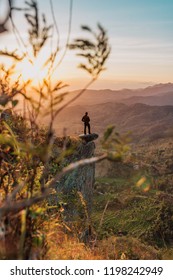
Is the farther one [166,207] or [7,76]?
[166,207]

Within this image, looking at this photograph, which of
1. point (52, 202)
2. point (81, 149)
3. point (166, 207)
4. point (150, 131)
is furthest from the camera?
point (150, 131)

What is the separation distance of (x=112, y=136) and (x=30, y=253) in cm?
111

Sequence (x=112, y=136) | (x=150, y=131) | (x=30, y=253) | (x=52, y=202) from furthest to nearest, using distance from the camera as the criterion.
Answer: (x=150, y=131), (x=52, y=202), (x=30, y=253), (x=112, y=136)

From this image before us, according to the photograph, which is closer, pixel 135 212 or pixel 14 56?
pixel 14 56

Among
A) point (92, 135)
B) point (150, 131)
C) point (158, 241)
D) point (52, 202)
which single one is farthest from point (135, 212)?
point (150, 131)

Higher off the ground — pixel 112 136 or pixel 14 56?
pixel 14 56

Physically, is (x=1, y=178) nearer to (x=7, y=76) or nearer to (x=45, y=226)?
(x=45, y=226)

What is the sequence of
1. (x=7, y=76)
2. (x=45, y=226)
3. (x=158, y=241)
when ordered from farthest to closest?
(x=158, y=241) → (x=7, y=76) → (x=45, y=226)

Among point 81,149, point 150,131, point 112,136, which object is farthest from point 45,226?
point 150,131

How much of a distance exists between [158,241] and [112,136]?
24442 millimetres

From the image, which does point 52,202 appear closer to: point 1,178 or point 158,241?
point 1,178
